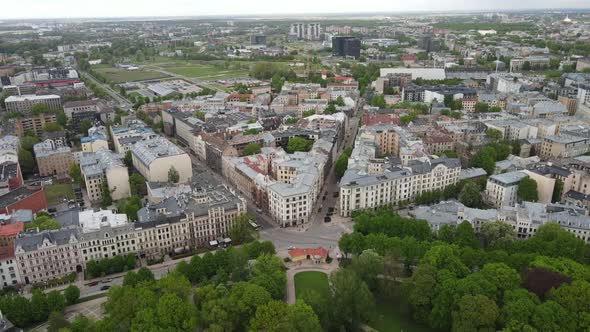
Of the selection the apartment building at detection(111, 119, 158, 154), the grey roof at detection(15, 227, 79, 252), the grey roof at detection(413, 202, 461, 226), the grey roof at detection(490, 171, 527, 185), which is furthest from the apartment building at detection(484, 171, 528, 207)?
the apartment building at detection(111, 119, 158, 154)

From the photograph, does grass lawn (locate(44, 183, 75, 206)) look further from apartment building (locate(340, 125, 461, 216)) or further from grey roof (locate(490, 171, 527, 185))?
grey roof (locate(490, 171, 527, 185))

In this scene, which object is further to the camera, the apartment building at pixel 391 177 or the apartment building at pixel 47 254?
the apartment building at pixel 391 177

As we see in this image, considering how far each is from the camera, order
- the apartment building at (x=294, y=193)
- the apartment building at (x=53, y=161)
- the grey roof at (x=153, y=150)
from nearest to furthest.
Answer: the apartment building at (x=294, y=193) → the grey roof at (x=153, y=150) → the apartment building at (x=53, y=161)

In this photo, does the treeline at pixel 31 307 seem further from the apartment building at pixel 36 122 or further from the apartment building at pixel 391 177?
the apartment building at pixel 36 122

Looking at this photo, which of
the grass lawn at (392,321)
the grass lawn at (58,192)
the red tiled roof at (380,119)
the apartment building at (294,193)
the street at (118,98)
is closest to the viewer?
the grass lawn at (392,321)

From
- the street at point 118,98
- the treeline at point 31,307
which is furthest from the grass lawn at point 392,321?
the street at point 118,98

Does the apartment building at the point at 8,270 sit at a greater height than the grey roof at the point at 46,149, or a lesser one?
lesser

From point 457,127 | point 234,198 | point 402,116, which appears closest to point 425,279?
point 234,198
